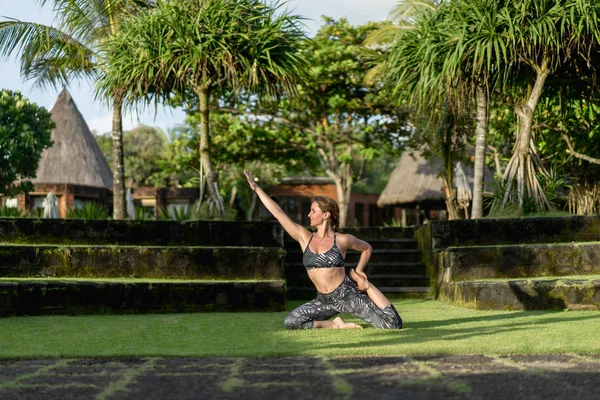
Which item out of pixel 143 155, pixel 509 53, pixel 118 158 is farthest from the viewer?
pixel 143 155

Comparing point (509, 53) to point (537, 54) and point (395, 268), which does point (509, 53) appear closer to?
point (537, 54)

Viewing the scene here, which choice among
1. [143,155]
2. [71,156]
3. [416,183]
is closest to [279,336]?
[416,183]

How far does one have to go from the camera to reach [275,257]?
10.4 m

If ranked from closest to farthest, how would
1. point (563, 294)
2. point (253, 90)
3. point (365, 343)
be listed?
point (365, 343)
point (563, 294)
point (253, 90)

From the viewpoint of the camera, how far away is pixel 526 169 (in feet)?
39.6

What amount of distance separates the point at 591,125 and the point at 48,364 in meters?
14.4

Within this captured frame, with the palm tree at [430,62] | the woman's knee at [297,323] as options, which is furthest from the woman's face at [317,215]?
the palm tree at [430,62]

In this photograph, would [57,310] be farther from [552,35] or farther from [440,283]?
[552,35]

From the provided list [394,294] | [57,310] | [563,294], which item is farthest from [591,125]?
[57,310]

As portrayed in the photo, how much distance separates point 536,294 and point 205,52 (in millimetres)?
5712

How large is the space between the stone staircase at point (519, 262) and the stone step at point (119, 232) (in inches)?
93.9

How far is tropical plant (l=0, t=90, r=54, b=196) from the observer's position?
23.6m

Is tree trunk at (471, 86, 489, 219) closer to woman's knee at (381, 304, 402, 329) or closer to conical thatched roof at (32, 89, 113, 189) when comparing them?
woman's knee at (381, 304, 402, 329)

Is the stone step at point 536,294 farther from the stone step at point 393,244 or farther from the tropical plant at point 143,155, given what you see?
the tropical plant at point 143,155
